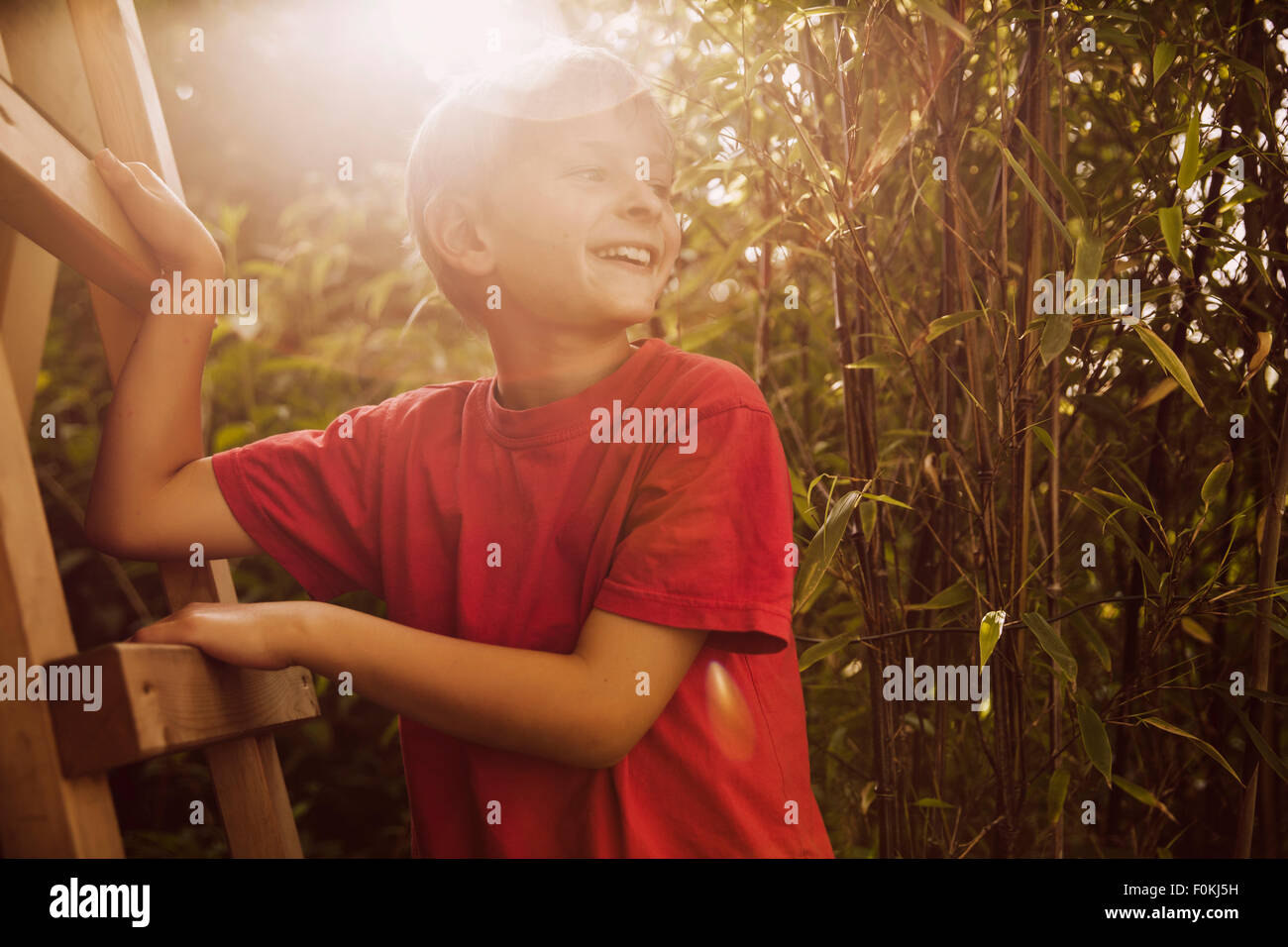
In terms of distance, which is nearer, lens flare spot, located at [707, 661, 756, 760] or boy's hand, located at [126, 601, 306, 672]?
boy's hand, located at [126, 601, 306, 672]

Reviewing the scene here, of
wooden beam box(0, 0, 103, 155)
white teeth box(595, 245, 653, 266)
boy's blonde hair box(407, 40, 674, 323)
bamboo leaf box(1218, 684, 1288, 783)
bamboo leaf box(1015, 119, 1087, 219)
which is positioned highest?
wooden beam box(0, 0, 103, 155)

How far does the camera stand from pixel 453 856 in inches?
33.0

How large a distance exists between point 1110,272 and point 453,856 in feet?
2.61

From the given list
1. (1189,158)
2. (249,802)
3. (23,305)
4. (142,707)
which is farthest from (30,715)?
(1189,158)

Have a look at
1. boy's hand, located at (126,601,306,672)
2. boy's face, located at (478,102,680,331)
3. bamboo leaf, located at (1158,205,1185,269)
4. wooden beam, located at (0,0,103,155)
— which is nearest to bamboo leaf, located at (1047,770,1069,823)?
bamboo leaf, located at (1158,205,1185,269)

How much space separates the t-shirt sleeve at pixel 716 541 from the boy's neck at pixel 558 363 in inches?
4.6

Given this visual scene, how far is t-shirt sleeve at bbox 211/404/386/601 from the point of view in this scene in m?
0.87

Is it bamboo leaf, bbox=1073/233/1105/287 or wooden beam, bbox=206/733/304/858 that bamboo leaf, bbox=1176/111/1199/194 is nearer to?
bamboo leaf, bbox=1073/233/1105/287

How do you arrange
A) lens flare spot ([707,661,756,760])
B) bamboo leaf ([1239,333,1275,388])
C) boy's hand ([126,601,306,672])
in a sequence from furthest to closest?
bamboo leaf ([1239,333,1275,388]) → lens flare spot ([707,661,756,760]) → boy's hand ([126,601,306,672])

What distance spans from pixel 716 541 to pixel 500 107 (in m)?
0.43

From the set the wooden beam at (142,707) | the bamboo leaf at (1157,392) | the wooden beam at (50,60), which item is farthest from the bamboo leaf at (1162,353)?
the wooden beam at (50,60)

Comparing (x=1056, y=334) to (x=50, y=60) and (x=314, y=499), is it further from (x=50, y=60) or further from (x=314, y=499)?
(x=50, y=60)

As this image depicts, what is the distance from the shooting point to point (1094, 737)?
Result: 2.73ft
